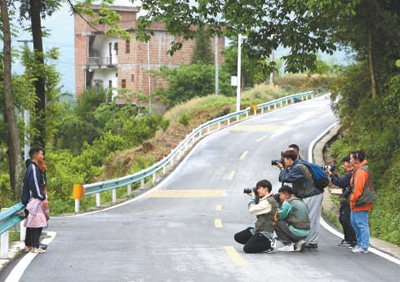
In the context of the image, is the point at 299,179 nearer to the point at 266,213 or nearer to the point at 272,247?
the point at 266,213

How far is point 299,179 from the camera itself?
9.38m

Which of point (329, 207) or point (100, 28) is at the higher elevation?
point (100, 28)

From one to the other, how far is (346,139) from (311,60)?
8319mm

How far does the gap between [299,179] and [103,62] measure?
64.1 metres

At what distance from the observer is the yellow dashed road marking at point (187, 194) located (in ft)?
68.5

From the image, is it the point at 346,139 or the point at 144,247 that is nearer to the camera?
the point at 144,247

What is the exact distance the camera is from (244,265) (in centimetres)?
792

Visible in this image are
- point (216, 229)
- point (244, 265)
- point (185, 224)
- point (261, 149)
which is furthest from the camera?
point (261, 149)

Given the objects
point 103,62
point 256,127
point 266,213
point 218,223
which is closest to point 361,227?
point 266,213

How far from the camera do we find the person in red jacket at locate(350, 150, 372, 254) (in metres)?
9.33

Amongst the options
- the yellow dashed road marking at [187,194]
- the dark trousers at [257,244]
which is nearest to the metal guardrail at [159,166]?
the yellow dashed road marking at [187,194]

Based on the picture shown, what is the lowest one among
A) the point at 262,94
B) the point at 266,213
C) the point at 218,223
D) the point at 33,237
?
the point at 218,223

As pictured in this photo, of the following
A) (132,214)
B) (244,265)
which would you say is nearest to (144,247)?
(244,265)

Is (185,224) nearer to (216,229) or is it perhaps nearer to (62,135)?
(216,229)
